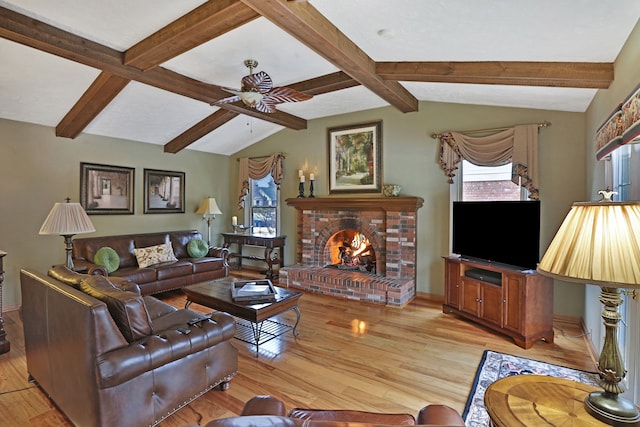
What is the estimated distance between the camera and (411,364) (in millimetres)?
2941

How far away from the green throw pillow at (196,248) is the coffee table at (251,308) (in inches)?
74.3

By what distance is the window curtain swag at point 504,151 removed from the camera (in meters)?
3.94

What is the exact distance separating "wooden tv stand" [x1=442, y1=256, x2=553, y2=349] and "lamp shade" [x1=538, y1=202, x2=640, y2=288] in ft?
7.59

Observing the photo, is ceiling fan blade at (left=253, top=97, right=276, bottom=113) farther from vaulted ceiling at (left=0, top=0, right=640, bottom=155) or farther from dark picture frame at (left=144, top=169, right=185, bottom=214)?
dark picture frame at (left=144, top=169, right=185, bottom=214)

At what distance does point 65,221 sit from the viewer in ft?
10.5

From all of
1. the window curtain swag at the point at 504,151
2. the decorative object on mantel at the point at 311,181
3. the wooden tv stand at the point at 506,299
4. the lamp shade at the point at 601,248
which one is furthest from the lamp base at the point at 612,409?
the decorative object on mantel at the point at 311,181

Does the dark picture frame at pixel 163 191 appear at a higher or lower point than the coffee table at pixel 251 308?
higher

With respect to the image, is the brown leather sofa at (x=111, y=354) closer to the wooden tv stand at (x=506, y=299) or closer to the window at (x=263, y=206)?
the wooden tv stand at (x=506, y=299)

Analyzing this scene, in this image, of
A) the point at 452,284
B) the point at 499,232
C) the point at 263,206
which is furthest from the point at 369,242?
the point at 263,206

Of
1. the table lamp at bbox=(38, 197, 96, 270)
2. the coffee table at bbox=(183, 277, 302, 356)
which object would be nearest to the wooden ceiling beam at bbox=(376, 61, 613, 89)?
the coffee table at bbox=(183, 277, 302, 356)

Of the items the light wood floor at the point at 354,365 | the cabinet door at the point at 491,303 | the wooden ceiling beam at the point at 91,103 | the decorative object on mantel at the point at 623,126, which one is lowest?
the light wood floor at the point at 354,365

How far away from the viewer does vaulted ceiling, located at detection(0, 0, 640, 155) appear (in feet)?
7.45

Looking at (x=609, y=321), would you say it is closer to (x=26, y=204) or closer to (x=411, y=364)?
(x=411, y=364)

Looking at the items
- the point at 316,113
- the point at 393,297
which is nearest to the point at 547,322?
the point at 393,297
